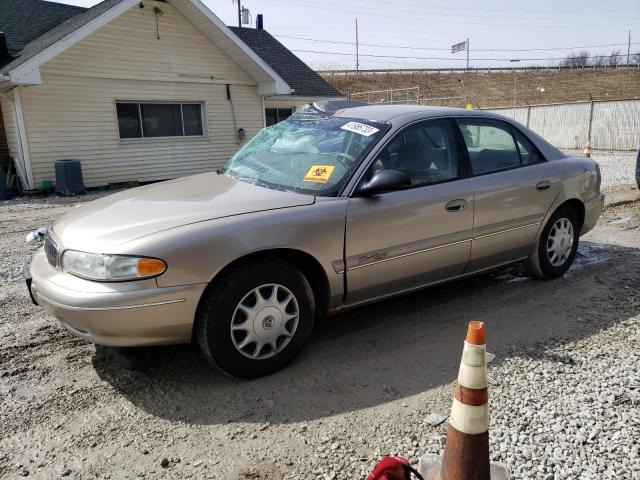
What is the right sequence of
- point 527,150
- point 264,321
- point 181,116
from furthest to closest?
1. point 181,116
2. point 527,150
3. point 264,321

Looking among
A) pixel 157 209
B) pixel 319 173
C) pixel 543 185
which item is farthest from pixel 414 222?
pixel 157 209

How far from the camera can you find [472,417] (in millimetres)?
2049

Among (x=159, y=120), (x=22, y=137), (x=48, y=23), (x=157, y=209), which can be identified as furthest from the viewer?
(x=48, y=23)

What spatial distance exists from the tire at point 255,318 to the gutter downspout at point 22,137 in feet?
36.4

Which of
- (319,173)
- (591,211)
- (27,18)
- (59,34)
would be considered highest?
(27,18)

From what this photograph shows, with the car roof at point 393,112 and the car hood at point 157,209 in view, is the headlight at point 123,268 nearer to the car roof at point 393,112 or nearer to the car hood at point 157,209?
the car hood at point 157,209

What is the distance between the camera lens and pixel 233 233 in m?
2.94

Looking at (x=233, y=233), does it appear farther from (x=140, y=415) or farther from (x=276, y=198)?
(x=140, y=415)

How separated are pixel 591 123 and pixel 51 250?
937 inches

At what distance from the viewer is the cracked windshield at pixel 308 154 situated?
11.6 ft

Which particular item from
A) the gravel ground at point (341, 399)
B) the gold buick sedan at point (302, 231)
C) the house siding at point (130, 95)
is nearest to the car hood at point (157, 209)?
the gold buick sedan at point (302, 231)

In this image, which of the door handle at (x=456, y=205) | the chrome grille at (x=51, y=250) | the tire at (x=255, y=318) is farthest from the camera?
the door handle at (x=456, y=205)

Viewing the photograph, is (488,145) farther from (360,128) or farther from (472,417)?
(472,417)

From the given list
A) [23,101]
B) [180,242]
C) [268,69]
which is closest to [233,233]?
[180,242]
